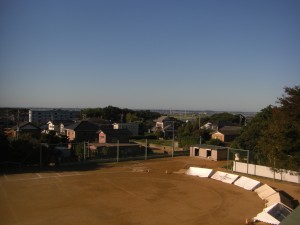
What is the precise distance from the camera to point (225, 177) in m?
25.2

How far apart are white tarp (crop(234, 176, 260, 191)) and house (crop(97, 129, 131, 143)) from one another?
82.4 feet

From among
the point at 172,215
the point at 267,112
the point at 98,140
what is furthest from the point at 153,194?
the point at 98,140

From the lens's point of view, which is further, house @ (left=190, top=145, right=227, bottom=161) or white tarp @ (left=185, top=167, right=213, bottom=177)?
house @ (left=190, top=145, right=227, bottom=161)

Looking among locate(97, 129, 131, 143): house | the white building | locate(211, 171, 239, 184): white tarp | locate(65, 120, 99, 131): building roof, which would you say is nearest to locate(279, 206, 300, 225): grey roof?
locate(211, 171, 239, 184): white tarp

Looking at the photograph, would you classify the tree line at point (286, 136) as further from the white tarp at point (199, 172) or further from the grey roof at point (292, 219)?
the grey roof at point (292, 219)

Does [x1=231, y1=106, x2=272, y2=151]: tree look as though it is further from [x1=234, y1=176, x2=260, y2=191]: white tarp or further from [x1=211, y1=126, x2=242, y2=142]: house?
[x1=211, y1=126, x2=242, y2=142]: house

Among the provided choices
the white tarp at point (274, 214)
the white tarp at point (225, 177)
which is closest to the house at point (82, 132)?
the white tarp at point (225, 177)

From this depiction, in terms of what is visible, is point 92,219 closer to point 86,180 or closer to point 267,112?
point 86,180

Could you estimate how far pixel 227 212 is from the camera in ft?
57.3

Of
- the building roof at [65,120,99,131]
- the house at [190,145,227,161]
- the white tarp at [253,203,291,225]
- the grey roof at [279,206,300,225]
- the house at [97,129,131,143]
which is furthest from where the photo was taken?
the building roof at [65,120,99,131]

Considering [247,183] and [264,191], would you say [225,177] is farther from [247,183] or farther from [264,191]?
[264,191]

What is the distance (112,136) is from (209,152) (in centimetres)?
1590

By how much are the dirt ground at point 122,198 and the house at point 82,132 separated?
20458 millimetres

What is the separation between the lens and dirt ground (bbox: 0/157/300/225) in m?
16.2
